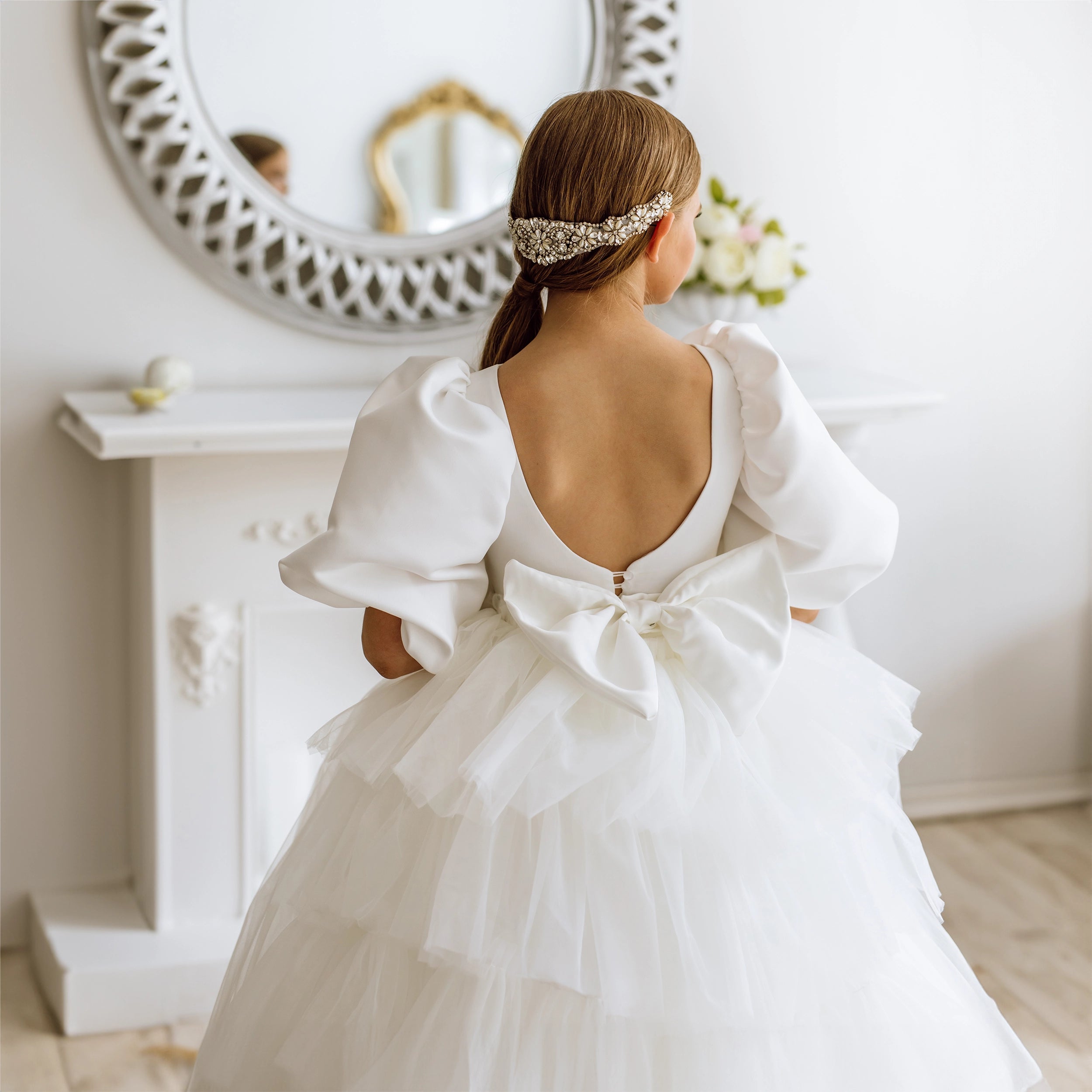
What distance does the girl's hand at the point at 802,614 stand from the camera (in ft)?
4.19

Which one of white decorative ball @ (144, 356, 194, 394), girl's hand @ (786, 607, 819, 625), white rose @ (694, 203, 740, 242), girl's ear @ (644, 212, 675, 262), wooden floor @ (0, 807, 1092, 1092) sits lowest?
wooden floor @ (0, 807, 1092, 1092)

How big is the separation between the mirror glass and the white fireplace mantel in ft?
1.14

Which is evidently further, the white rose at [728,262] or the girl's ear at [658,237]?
the white rose at [728,262]

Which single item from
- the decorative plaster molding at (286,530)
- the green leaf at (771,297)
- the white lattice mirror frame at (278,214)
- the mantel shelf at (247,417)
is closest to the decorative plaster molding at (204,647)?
the decorative plaster molding at (286,530)

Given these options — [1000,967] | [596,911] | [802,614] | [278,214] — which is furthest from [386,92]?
[1000,967]

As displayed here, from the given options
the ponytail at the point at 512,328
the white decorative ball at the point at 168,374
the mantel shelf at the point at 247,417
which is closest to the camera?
the ponytail at the point at 512,328

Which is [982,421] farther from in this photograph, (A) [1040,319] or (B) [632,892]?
(B) [632,892]

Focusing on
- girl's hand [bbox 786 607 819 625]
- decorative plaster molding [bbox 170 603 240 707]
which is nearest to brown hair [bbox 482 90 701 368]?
girl's hand [bbox 786 607 819 625]

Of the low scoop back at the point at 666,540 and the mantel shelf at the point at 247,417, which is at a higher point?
the low scoop back at the point at 666,540

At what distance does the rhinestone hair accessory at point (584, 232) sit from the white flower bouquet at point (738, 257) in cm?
110

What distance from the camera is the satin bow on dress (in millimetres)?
1047

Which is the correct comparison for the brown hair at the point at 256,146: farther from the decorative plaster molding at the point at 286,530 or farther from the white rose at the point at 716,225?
the white rose at the point at 716,225

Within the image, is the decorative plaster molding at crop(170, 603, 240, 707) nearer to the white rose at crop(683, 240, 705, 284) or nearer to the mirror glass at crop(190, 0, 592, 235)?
the mirror glass at crop(190, 0, 592, 235)

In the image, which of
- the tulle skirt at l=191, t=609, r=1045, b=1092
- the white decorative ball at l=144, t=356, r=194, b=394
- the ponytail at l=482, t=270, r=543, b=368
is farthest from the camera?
the white decorative ball at l=144, t=356, r=194, b=394
